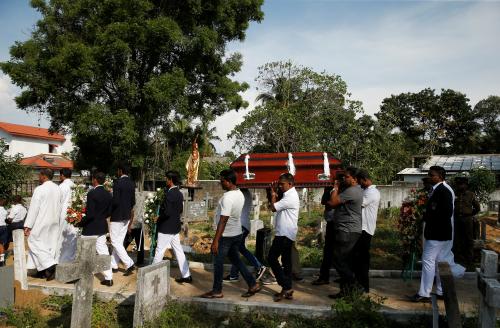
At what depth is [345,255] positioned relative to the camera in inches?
233

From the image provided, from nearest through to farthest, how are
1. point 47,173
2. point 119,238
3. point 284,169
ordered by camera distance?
1. point 284,169
2. point 119,238
3. point 47,173

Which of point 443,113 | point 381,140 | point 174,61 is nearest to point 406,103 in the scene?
point 443,113

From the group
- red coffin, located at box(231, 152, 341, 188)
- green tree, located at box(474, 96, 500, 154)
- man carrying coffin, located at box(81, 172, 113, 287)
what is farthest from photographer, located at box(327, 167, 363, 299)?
green tree, located at box(474, 96, 500, 154)

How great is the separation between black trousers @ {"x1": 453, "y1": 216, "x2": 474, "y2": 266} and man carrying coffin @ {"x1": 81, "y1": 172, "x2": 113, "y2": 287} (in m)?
6.68

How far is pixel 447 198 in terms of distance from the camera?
18.6 ft

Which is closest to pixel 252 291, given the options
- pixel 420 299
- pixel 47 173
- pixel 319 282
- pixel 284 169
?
pixel 319 282

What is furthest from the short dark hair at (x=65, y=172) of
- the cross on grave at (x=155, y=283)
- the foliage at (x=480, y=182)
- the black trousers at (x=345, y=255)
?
the foliage at (x=480, y=182)

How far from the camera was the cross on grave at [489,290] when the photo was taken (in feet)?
10.2

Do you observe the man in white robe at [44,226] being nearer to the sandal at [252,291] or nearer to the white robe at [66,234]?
the white robe at [66,234]

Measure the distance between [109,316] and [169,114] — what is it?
→ 14.2 m

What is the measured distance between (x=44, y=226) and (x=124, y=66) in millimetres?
12391

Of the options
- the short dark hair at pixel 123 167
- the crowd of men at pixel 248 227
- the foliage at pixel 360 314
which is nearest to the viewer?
the foliage at pixel 360 314

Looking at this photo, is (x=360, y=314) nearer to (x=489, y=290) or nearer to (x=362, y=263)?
(x=362, y=263)

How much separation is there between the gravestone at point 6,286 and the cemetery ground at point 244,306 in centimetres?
16
